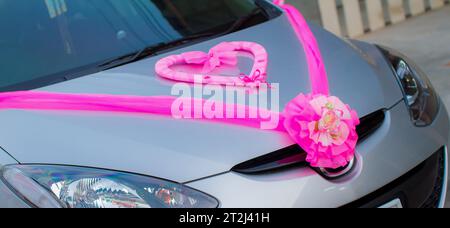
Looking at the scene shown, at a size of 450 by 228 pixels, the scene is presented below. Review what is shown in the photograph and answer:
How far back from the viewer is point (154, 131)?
6.36ft

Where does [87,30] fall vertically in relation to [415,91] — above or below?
above

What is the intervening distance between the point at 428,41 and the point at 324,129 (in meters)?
3.93

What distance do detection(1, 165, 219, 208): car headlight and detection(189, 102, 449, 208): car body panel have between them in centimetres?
6

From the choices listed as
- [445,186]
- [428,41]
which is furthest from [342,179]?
[428,41]

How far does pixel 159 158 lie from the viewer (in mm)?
1835

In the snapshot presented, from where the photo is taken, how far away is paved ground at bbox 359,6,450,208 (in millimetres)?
4465

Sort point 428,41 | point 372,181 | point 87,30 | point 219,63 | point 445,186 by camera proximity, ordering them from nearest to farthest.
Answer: point 372,181 < point 445,186 < point 219,63 < point 87,30 < point 428,41

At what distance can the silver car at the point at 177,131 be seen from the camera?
181cm

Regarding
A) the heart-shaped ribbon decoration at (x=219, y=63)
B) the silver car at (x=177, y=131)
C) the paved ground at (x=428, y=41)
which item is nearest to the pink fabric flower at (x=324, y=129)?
the silver car at (x=177, y=131)

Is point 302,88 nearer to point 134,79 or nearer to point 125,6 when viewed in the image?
point 134,79

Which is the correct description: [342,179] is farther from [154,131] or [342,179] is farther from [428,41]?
[428,41]

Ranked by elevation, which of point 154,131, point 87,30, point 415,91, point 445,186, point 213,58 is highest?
point 87,30

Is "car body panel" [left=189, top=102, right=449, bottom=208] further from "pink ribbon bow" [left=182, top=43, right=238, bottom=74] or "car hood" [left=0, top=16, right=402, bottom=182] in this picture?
"pink ribbon bow" [left=182, top=43, right=238, bottom=74]

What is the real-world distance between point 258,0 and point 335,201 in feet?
4.77
